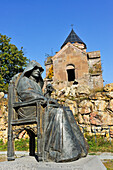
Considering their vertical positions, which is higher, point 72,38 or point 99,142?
point 72,38

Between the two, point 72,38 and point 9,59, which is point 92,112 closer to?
point 9,59

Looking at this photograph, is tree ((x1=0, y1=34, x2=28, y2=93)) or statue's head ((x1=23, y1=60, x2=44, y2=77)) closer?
statue's head ((x1=23, y1=60, x2=44, y2=77))

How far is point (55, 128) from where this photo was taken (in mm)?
3410

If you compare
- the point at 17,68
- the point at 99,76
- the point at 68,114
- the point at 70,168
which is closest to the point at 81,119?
the point at 99,76

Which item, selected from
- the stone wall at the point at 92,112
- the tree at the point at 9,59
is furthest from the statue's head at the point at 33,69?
the tree at the point at 9,59

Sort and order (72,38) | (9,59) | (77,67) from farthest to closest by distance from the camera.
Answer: (72,38) < (9,59) < (77,67)

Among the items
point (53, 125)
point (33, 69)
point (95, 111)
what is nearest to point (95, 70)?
point (95, 111)

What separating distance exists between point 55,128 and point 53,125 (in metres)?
0.09

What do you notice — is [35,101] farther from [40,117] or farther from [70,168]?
[70,168]

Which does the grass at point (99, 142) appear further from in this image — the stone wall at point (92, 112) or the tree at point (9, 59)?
the tree at point (9, 59)

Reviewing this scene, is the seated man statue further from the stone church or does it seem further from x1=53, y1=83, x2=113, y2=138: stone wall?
the stone church

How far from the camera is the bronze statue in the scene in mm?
3170

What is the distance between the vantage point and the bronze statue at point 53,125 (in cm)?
317

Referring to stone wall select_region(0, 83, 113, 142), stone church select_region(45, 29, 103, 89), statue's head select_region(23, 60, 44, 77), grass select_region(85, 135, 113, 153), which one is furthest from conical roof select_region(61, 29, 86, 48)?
statue's head select_region(23, 60, 44, 77)
